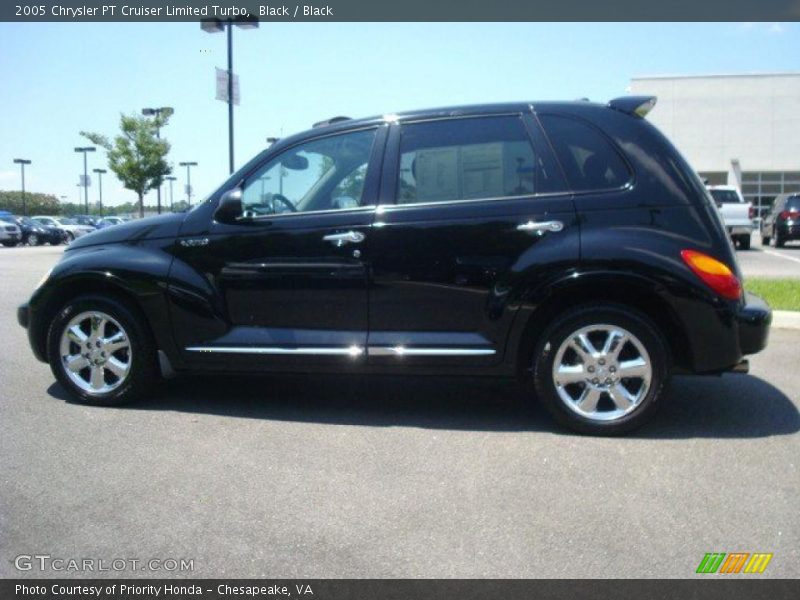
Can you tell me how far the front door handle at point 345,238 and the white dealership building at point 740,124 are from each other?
51017mm

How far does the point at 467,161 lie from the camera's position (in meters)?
4.82

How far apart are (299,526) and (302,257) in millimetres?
1934

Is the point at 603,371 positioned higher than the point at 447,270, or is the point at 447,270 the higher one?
the point at 447,270

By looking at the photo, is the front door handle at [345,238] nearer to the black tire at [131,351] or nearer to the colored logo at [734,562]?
the black tire at [131,351]

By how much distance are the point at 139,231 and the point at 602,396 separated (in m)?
3.11

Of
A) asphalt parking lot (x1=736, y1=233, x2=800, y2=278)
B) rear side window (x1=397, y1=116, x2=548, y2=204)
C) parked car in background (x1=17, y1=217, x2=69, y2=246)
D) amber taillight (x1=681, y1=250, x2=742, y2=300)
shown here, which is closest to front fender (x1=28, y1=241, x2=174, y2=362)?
rear side window (x1=397, y1=116, x2=548, y2=204)

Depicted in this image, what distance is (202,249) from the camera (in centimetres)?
510

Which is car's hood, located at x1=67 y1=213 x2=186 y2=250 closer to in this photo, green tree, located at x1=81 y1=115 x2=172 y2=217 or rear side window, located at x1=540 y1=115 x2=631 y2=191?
rear side window, located at x1=540 y1=115 x2=631 y2=191

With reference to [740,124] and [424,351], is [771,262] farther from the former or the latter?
[740,124]

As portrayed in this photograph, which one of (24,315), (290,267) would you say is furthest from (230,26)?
(290,267)

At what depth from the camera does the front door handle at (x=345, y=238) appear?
190 inches
